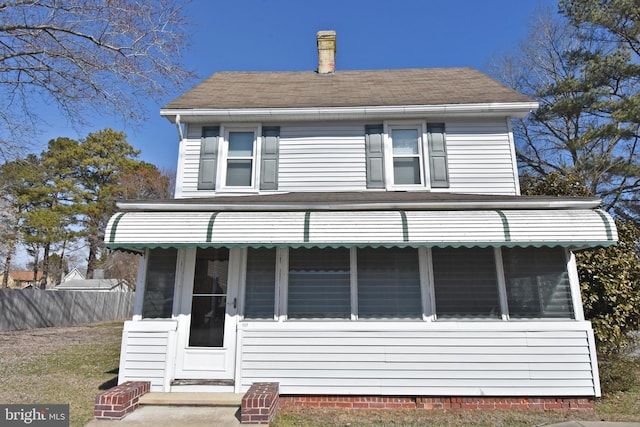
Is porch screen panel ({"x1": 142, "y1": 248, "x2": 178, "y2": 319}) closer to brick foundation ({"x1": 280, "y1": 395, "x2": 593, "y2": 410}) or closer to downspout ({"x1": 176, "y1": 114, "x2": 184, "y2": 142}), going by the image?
brick foundation ({"x1": 280, "y1": 395, "x2": 593, "y2": 410})

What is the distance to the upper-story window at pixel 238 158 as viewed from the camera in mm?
8750

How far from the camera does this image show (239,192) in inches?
342

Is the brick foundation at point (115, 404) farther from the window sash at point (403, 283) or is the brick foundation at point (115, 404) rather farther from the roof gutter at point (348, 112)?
the roof gutter at point (348, 112)

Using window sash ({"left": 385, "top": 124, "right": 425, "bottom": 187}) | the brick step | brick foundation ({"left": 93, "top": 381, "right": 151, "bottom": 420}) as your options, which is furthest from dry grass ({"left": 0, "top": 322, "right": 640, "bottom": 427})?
window sash ({"left": 385, "top": 124, "right": 425, "bottom": 187})

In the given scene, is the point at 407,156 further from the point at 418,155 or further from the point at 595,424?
the point at 595,424

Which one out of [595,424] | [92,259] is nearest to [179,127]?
[595,424]

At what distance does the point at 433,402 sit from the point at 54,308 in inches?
931

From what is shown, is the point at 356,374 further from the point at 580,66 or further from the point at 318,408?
the point at 580,66

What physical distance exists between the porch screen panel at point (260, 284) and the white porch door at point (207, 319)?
0.26 metres

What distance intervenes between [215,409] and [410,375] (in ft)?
10.8

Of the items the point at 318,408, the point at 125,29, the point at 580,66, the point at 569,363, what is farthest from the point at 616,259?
the point at 580,66

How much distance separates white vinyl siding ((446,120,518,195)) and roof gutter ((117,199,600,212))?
5.81 feet

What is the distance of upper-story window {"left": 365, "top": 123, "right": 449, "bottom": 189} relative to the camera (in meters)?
8.67

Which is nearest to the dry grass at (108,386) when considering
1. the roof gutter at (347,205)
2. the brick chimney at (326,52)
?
the roof gutter at (347,205)
